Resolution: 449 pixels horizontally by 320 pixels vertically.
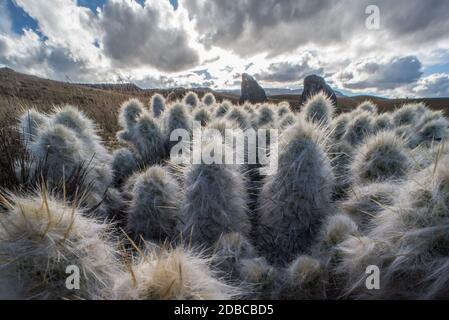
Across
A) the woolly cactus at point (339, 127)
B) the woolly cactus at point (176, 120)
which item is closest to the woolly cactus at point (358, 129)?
the woolly cactus at point (339, 127)

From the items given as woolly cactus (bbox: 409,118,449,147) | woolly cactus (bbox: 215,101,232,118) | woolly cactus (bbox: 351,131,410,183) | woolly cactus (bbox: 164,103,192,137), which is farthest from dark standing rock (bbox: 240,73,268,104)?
woolly cactus (bbox: 351,131,410,183)

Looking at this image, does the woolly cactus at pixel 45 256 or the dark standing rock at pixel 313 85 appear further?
the dark standing rock at pixel 313 85

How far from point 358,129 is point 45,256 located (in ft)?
14.0

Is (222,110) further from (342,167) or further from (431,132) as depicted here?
(431,132)

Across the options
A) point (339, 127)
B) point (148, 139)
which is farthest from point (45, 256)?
point (339, 127)

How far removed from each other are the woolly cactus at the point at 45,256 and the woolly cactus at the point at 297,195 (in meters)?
1.42

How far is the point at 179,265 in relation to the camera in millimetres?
1082

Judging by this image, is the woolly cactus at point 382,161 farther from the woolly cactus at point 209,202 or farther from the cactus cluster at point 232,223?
the woolly cactus at point 209,202

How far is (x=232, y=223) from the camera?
2.26 metres

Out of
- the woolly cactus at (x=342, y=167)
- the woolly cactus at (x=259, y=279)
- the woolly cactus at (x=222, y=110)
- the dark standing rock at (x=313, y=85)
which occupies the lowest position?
the woolly cactus at (x=259, y=279)

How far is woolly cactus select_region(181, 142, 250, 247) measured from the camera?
2.15m

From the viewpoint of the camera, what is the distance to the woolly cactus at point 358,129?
3961 mm
